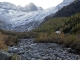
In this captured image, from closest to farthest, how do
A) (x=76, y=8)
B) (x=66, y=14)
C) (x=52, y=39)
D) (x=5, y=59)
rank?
(x=5, y=59)
(x=52, y=39)
(x=76, y=8)
(x=66, y=14)

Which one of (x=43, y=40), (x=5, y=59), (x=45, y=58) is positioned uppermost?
(x=5, y=59)

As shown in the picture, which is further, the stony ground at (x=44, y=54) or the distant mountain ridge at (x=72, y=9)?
the distant mountain ridge at (x=72, y=9)

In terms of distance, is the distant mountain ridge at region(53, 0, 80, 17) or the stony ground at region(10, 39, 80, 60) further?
the distant mountain ridge at region(53, 0, 80, 17)

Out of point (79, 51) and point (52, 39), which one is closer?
point (79, 51)

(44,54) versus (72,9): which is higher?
(44,54)

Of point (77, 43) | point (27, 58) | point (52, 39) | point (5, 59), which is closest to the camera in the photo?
point (5, 59)

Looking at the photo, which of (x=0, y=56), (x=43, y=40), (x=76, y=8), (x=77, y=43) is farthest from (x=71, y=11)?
(x=0, y=56)

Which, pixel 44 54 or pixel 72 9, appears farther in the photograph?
pixel 72 9

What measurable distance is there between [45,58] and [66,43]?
38.3 feet

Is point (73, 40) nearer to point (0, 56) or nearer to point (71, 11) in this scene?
point (0, 56)

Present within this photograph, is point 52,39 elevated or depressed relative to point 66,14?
elevated

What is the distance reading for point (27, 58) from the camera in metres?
16.7

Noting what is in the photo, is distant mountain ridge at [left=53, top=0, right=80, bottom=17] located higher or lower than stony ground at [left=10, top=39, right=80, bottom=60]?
lower

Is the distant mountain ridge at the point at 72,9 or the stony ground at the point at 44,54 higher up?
the stony ground at the point at 44,54
